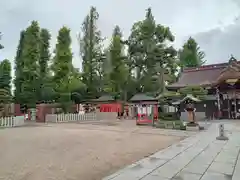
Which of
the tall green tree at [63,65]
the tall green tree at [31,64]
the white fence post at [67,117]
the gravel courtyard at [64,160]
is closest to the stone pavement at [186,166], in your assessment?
the gravel courtyard at [64,160]

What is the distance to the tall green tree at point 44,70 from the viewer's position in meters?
23.8

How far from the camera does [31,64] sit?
71.5ft

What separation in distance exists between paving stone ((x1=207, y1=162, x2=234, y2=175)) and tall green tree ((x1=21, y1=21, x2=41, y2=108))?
20.7 meters

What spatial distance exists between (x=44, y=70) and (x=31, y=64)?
10.8 ft

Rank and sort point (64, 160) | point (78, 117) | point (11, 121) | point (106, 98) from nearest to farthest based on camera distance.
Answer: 1. point (64, 160)
2. point (11, 121)
3. point (78, 117)
4. point (106, 98)

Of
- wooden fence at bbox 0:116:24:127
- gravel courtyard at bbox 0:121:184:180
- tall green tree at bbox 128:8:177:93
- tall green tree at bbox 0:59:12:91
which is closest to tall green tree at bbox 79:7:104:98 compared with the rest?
tall green tree at bbox 128:8:177:93

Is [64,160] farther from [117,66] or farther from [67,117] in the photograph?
[117,66]

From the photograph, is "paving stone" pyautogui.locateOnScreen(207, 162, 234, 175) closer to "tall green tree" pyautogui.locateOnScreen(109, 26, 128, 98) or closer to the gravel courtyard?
the gravel courtyard

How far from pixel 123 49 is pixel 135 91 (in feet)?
19.8

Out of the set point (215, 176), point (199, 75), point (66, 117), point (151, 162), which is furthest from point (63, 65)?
point (215, 176)

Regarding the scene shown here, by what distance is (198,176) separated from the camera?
4.02m

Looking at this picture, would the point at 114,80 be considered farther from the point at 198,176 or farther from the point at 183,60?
the point at 198,176

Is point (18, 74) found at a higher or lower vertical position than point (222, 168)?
higher

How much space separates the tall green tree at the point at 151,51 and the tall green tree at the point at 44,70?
34.7ft
